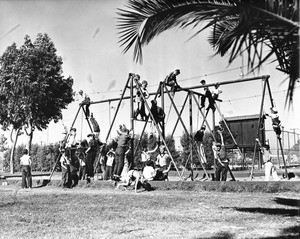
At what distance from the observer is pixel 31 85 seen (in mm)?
25656

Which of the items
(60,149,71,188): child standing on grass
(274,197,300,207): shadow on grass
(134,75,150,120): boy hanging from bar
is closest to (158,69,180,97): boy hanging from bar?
(134,75,150,120): boy hanging from bar

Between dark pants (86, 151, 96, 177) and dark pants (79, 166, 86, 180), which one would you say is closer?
dark pants (86, 151, 96, 177)

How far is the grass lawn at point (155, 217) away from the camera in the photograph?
526cm

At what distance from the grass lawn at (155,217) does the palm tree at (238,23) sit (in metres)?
2.01

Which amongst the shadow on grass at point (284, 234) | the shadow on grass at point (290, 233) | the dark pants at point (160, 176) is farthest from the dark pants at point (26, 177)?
the shadow on grass at point (290, 233)

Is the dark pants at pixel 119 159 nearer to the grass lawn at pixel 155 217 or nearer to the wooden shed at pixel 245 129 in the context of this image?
the grass lawn at pixel 155 217

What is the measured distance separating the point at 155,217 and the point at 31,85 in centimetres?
2097

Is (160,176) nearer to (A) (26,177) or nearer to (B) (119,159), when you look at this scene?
(B) (119,159)

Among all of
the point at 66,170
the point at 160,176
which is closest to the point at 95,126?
the point at 66,170

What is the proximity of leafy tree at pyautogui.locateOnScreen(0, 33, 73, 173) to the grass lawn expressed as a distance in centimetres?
1765

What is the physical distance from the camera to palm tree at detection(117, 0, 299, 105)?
466 cm

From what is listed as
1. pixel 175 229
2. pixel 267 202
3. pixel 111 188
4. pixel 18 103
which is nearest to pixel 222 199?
pixel 267 202

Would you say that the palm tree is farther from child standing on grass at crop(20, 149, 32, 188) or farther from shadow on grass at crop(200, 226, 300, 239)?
child standing on grass at crop(20, 149, 32, 188)

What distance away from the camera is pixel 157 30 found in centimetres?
569
